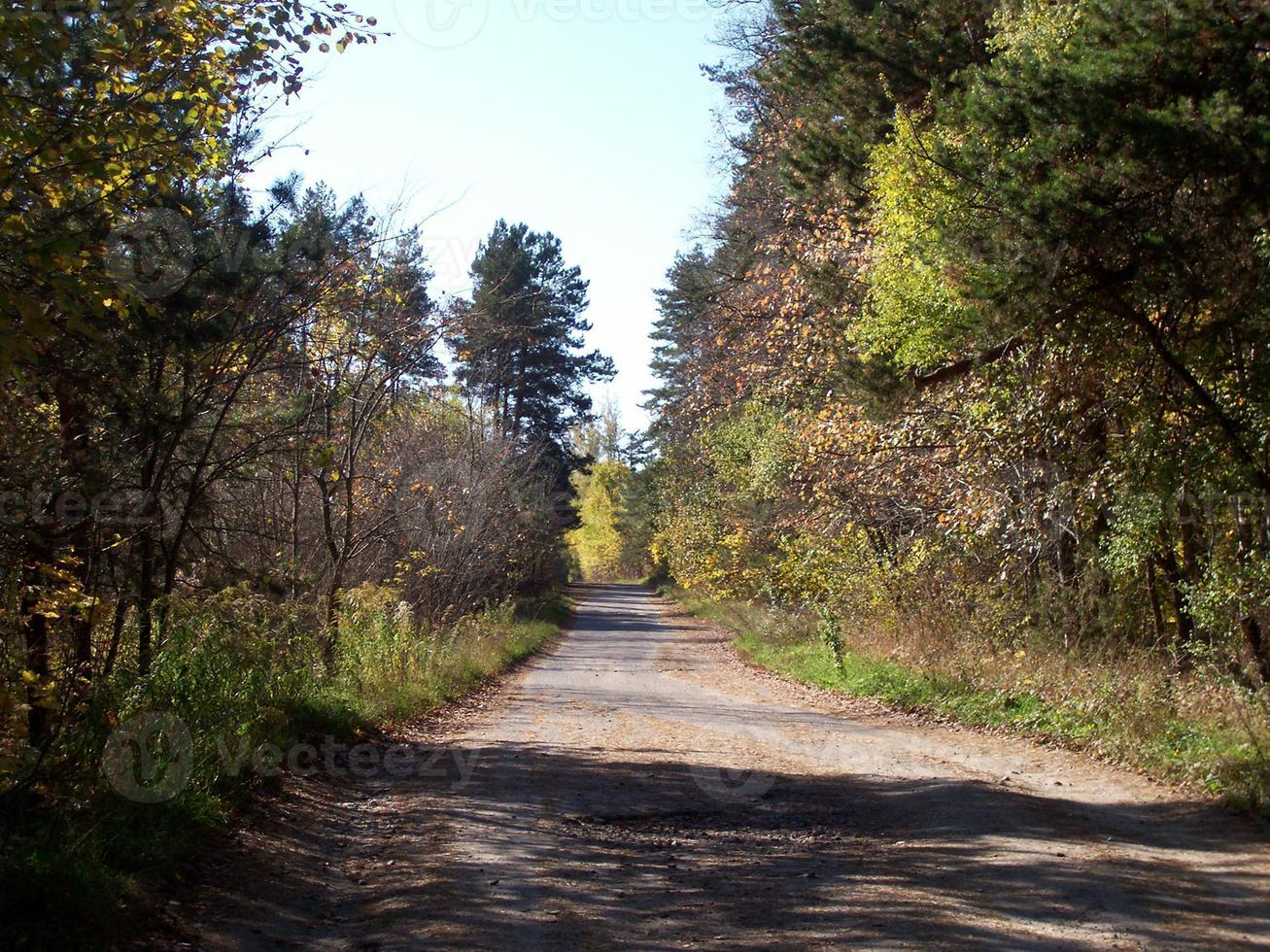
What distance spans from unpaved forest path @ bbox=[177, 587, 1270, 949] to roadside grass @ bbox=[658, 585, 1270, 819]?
34 centimetres

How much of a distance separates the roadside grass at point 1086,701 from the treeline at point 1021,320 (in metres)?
0.34

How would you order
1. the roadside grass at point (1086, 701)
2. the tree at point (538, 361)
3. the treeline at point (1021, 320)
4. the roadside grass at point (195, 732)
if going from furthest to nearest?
the tree at point (538, 361) < the roadside grass at point (1086, 701) < the treeline at point (1021, 320) < the roadside grass at point (195, 732)

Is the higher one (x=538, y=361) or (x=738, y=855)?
(x=538, y=361)

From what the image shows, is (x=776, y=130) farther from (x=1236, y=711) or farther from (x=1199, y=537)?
(x=1236, y=711)

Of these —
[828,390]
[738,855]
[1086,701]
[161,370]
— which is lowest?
[738,855]

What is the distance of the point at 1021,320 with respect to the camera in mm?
9484

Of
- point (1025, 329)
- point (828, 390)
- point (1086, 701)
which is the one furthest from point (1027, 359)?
point (828, 390)

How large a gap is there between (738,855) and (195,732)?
4.30 meters

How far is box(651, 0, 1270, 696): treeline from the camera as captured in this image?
28.5 feet

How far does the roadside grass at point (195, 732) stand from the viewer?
18.1 feet

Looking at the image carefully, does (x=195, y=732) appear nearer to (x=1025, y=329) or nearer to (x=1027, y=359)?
(x=1025, y=329)

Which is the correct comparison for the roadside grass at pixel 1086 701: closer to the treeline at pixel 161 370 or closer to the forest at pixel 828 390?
the forest at pixel 828 390

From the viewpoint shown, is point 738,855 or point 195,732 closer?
point 738,855

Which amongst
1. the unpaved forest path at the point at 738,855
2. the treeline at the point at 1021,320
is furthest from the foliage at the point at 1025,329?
the unpaved forest path at the point at 738,855
